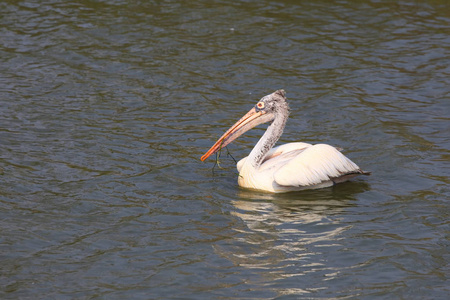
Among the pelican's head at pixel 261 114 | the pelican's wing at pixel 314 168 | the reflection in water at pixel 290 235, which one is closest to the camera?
the reflection in water at pixel 290 235

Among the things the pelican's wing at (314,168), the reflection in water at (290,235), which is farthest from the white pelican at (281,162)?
the reflection in water at (290,235)

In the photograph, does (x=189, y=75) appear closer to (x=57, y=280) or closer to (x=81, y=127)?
(x=81, y=127)

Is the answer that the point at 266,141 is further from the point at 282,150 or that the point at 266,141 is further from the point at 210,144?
the point at 210,144

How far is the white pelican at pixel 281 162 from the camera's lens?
7410mm

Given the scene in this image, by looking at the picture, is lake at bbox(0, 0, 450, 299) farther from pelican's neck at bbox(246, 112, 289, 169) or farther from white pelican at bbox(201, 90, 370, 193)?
pelican's neck at bbox(246, 112, 289, 169)

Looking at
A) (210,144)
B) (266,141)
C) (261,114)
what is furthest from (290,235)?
(210,144)

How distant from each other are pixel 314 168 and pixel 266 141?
67cm

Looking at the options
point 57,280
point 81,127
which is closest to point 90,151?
point 81,127

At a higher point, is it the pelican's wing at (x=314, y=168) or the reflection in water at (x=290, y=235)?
the pelican's wing at (x=314, y=168)

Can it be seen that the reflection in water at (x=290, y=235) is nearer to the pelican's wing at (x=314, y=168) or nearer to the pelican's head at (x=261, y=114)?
the pelican's wing at (x=314, y=168)

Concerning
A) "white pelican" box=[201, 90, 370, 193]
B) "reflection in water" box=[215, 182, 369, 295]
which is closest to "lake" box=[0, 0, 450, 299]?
"reflection in water" box=[215, 182, 369, 295]

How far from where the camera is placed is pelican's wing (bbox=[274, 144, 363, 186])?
7.36 meters

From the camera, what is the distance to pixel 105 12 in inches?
537

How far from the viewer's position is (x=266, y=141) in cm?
787
